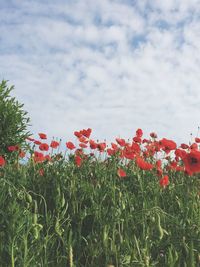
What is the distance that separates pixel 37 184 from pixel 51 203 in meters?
0.59

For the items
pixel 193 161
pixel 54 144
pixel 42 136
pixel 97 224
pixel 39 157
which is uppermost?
pixel 42 136

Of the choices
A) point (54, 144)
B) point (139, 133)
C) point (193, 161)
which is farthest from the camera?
point (54, 144)

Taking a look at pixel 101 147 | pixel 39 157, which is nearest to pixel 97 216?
pixel 39 157

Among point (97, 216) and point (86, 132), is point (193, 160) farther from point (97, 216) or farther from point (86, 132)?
point (86, 132)

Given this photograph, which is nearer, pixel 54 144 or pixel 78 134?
pixel 78 134

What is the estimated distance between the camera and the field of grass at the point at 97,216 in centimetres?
448

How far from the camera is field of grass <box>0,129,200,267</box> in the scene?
4.48 meters

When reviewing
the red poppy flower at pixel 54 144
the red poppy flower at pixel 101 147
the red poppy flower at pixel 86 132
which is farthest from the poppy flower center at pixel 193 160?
the red poppy flower at pixel 54 144

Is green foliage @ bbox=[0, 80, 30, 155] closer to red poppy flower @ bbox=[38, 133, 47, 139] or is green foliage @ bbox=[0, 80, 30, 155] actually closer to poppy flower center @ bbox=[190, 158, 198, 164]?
red poppy flower @ bbox=[38, 133, 47, 139]

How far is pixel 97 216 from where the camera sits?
5172 millimetres

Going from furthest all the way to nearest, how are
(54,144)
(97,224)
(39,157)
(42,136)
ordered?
1. (42,136)
2. (54,144)
3. (39,157)
4. (97,224)

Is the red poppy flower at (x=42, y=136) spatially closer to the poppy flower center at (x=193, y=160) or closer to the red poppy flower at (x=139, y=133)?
the red poppy flower at (x=139, y=133)

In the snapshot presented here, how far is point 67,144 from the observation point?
831 centimetres

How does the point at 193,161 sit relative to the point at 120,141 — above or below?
below
